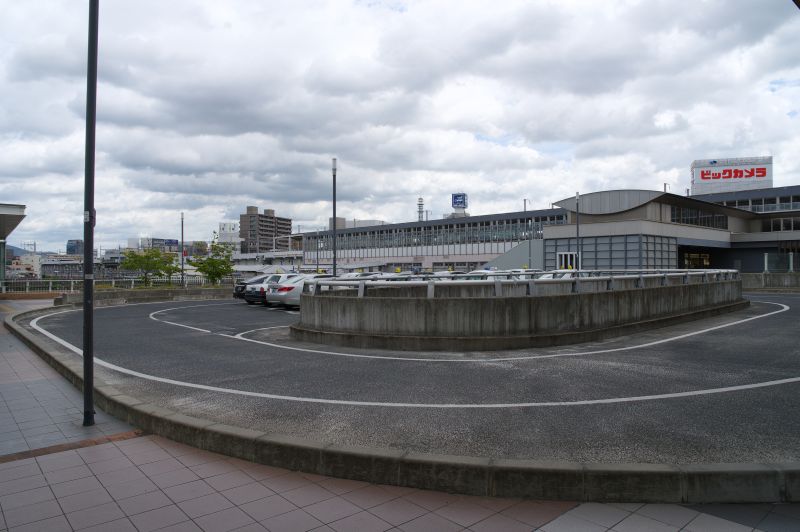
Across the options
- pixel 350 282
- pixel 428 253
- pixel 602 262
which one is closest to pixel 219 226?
pixel 428 253

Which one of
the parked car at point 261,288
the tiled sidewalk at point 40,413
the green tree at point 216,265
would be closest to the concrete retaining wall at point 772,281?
the parked car at point 261,288

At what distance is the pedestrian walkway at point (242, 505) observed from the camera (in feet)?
12.2

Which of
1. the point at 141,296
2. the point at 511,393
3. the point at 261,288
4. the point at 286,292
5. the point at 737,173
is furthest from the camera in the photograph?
the point at 737,173

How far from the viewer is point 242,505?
4051 millimetres

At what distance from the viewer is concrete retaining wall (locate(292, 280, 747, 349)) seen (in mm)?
11070

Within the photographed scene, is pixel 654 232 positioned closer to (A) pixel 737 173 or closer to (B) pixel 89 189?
(B) pixel 89 189

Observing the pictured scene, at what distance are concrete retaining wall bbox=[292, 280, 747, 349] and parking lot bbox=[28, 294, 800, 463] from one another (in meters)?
0.47

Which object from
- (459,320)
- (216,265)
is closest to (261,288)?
(459,320)

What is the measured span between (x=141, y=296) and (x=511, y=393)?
27142mm

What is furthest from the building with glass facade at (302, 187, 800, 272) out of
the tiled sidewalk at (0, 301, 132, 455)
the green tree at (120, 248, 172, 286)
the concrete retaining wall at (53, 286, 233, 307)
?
the tiled sidewalk at (0, 301, 132, 455)

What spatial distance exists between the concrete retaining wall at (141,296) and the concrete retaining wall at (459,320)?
18300 mm

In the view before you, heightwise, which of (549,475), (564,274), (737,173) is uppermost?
(737,173)

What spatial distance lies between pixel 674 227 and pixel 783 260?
8075 mm

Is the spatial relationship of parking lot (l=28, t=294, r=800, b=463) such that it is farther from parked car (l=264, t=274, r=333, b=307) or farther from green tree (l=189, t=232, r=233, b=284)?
green tree (l=189, t=232, r=233, b=284)
